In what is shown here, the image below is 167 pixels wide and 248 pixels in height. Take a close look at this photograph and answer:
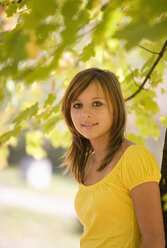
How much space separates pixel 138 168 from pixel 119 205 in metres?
0.18

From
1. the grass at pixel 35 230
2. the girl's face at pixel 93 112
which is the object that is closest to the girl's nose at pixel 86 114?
the girl's face at pixel 93 112

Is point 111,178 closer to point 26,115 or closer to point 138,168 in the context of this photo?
point 138,168

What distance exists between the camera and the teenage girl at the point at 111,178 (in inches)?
53.2

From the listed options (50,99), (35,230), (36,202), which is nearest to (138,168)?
(50,99)

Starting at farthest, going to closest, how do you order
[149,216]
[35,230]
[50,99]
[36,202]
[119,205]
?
[36,202] → [35,230] → [50,99] → [119,205] → [149,216]

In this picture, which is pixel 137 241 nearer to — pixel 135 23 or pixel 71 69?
pixel 135 23

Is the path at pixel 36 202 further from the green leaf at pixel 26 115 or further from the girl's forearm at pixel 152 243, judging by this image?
the girl's forearm at pixel 152 243

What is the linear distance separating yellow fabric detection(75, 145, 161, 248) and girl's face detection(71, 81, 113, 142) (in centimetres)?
19

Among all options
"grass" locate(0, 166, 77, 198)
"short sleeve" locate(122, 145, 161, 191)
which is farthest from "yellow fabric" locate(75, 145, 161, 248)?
"grass" locate(0, 166, 77, 198)

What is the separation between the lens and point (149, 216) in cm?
133

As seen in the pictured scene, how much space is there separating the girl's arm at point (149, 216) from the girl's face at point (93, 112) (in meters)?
0.37

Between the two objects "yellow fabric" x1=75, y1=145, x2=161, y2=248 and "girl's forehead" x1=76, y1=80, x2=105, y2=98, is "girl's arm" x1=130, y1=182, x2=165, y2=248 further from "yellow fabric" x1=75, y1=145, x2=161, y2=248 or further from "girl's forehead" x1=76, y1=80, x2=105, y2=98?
"girl's forehead" x1=76, y1=80, x2=105, y2=98

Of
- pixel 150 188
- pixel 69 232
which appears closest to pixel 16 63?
pixel 150 188

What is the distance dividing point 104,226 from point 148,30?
1.02 m
